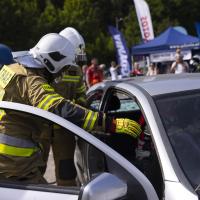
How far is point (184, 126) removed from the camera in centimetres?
282

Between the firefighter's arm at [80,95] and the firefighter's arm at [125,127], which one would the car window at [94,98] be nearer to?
the firefighter's arm at [80,95]

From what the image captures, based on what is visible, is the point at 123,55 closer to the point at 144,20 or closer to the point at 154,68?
the point at 154,68

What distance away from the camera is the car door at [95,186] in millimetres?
2205

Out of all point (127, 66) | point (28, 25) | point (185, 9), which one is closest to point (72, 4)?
point (28, 25)

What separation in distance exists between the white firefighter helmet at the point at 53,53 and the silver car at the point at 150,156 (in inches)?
16.8

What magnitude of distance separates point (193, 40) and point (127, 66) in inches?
101

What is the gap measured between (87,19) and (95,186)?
54424 mm

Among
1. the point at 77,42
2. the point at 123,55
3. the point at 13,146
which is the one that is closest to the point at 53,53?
the point at 13,146

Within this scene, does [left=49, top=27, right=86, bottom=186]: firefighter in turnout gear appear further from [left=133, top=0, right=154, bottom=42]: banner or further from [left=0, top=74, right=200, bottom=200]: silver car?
[left=133, top=0, right=154, bottom=42]: banner

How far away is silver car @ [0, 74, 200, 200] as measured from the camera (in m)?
2.32

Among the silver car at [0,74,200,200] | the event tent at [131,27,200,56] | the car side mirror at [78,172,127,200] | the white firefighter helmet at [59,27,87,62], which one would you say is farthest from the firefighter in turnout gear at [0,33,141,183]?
the event tent at [131,27,200,56]

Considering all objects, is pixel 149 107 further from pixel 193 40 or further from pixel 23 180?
pixel 193 40

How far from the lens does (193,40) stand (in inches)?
723

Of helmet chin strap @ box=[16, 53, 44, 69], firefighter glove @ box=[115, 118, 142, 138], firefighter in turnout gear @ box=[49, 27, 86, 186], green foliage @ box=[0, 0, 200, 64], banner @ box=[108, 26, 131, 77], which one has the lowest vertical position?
green foliage @ box=[0, 0, 200, 64]
